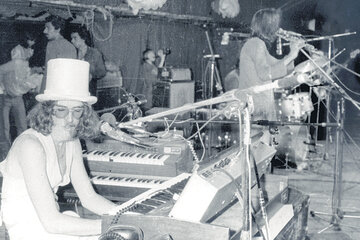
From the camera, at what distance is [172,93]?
8289 mm

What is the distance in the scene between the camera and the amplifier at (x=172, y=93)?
27.1ft

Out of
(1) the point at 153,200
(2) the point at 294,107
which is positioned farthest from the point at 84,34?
(1) the point at 153,200

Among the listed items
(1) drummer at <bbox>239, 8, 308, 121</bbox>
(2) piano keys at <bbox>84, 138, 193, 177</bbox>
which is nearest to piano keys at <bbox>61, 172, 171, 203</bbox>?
(2) piano keys at <bbox>84, 138, 193, 177</bbox>

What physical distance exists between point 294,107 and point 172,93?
2.36 meters

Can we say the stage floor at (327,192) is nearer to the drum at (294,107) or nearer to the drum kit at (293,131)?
the drum kit at (293,131)

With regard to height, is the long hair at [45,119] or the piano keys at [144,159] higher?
the long hair at [45,119]

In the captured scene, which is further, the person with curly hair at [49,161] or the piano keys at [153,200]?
the person with curly hair at [49,161]

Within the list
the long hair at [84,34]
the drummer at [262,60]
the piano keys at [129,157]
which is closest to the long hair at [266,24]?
the drummer at [262,60]

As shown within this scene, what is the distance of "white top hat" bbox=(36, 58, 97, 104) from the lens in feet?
8.33

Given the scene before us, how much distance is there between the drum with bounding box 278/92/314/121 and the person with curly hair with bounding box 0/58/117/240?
18.3ft

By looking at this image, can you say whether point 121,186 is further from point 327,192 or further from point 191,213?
point 327,192

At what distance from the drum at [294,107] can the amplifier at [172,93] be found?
1847 mm

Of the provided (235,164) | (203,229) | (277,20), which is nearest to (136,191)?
(235,164)

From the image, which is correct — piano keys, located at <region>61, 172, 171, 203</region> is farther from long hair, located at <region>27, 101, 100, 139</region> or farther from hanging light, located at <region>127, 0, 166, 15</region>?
hanging light, located at <region>127, 0, 166, 15</region>
